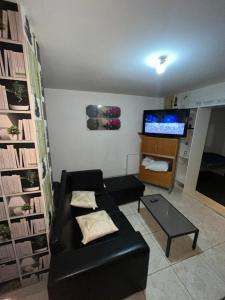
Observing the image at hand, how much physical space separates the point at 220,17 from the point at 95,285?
2154mm

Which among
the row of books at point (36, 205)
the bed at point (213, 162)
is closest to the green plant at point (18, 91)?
the row of books at point (36, 205)

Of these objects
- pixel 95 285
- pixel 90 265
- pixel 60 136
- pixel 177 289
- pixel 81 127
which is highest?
pixel 81 127

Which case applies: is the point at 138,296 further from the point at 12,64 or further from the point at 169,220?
the point at 12,64

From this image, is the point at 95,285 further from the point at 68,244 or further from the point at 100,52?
the point at 100,52

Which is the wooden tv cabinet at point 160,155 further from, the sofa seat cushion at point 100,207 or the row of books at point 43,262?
the row of books at point 43,262

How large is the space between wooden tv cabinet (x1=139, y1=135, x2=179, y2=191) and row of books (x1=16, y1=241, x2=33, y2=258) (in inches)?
109

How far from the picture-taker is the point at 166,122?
10.2 feet

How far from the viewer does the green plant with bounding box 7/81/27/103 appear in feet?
3.20

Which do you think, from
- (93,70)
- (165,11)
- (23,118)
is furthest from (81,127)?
(165,11)

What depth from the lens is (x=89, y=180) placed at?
2.50 m

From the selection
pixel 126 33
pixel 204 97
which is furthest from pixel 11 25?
pixel 204 97

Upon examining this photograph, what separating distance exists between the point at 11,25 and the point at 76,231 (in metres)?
1.91

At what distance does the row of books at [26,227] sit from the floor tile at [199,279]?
1.60m

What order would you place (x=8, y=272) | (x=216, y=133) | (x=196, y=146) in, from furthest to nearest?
(x=216, y=133)
(x=196, y=146)
(x=8, y=272)
